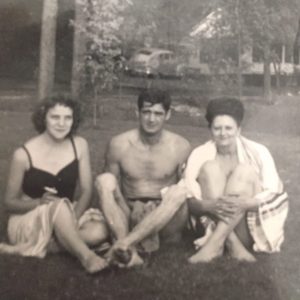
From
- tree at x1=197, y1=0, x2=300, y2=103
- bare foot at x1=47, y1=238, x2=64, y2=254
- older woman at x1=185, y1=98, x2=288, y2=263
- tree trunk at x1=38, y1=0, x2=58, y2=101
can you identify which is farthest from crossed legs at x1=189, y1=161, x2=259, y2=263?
tree trunk at x1=38, y1=0, x2=58, y2=101

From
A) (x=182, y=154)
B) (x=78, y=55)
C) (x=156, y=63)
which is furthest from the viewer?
(x=78, y=55)

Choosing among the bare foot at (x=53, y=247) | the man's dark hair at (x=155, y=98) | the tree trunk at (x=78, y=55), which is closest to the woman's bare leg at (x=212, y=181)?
the man's dark hair at (x=155, y=98)

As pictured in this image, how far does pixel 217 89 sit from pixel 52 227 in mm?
1039

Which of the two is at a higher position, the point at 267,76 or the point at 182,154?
the point at 267,76

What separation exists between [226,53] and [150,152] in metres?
0.62

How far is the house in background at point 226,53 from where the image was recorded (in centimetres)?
192

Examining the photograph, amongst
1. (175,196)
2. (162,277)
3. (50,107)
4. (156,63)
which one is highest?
(156,63)

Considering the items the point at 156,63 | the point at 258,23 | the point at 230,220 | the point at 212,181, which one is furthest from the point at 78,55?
the point at 230,220

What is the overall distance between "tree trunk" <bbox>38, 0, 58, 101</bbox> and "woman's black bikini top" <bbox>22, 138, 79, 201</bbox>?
1.22ft

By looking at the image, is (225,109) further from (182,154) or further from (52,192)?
(52,192)

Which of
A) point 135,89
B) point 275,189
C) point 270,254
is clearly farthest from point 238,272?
point 135,89

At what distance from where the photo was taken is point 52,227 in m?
1.50

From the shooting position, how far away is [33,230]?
152cm

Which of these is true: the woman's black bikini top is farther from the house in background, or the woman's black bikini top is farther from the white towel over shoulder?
the house in background
